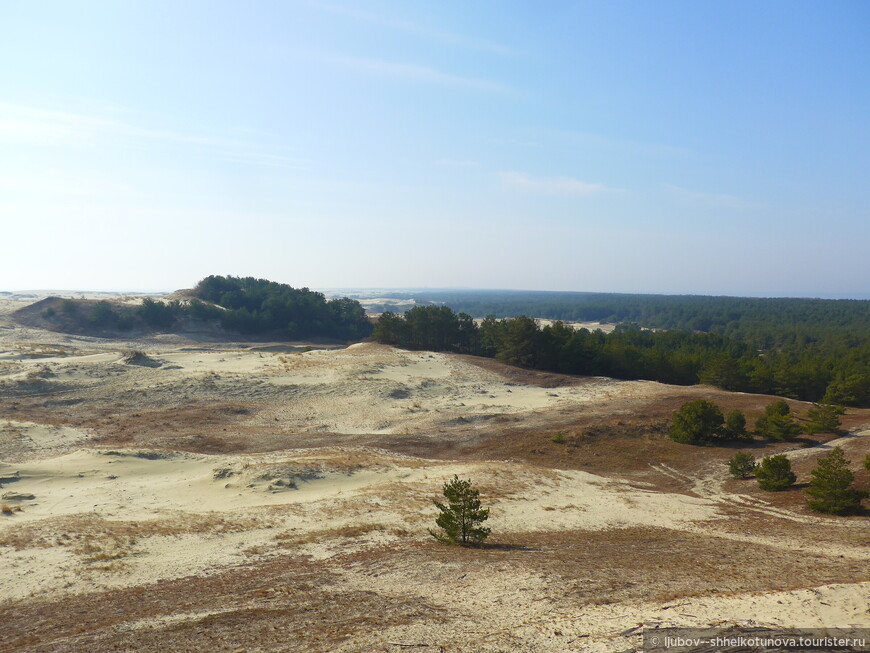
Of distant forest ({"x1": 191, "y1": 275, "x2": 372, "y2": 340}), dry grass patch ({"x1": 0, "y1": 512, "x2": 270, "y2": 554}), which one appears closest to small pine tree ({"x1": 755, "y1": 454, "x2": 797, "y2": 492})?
dry grass patch ({"x1": 0, "y1": 512, "x2": 270, "y2": 554})

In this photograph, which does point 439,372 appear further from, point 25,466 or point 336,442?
point 25,466

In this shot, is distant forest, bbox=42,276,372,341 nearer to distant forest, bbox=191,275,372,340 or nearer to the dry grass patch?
distant forest, bbox=191,275,372,340

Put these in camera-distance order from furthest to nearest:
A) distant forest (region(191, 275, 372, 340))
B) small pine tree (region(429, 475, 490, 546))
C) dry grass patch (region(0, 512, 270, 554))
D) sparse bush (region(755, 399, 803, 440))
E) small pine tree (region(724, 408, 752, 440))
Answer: distant forest (region(191, 275, 372, 340)), small pine tree (region(724, 408, 752, 440)), sparse bush (region(755, 399, 803, 440)), small pine tree (region(429, 475, 490, 546)), dry grass patch (region(0, 512, 270, 554))

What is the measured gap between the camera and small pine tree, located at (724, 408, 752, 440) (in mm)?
28375

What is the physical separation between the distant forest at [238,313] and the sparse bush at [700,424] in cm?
6776

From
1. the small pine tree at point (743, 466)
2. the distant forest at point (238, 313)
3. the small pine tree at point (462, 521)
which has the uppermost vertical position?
the distant forest at point (238, 313)

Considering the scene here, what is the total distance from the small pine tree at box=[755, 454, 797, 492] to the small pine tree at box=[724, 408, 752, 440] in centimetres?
748

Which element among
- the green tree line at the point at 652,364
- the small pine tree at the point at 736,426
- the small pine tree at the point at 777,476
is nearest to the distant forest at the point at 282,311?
the green tree line at the point at 652,364

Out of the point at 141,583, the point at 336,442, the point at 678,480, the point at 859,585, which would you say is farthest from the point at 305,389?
the point at 859,585

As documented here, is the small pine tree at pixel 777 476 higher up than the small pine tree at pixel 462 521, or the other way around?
the small pine tree at pixel 462 521

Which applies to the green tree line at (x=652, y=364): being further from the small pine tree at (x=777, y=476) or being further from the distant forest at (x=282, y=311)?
the distant forest at (x=282, y=311)

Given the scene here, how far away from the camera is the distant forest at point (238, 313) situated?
75.8 m

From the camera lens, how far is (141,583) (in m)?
10.7

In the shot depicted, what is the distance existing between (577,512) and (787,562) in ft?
21.3
